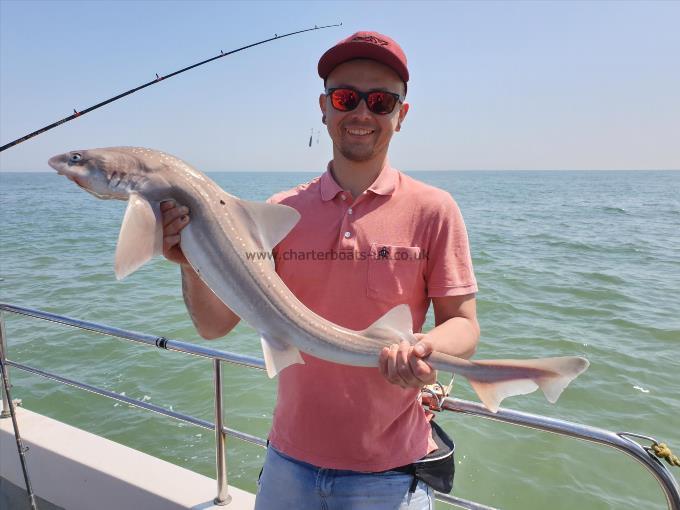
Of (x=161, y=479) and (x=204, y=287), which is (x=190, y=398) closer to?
(x=161, y=479)

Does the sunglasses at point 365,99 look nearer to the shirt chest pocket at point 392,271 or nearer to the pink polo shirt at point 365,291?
the pink polo shirt at point 365,291

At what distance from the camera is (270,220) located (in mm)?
2250

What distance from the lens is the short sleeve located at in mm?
2328

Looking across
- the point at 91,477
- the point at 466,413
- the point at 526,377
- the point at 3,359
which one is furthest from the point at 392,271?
the point at 3,359

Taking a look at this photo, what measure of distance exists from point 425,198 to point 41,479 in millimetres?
3688

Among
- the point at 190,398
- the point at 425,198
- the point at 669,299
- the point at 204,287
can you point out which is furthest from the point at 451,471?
the point at 669,299

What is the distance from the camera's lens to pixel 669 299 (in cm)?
1321

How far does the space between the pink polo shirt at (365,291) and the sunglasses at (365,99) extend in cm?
36

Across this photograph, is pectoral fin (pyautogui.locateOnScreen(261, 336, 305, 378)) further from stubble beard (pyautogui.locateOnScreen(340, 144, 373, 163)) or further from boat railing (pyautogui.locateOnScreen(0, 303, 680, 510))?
stubble beard (pyautogui.locateOnScreen(340, 144, 373, 163))

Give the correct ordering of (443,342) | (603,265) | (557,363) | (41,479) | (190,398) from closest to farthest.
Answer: (557,363)
(443,342)
(41,479)
(190,398)
(603,265)

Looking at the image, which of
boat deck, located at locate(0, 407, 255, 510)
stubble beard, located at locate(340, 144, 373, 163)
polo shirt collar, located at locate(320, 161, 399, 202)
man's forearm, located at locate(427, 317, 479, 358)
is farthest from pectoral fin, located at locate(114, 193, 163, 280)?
boat deck, located at locate(0, 407, 255, 510)

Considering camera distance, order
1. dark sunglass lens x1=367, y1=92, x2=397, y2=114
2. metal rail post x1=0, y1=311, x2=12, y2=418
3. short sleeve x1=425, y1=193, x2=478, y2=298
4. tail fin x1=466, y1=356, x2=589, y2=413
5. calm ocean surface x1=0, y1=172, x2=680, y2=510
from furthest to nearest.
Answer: calm ocean surface x1=0, y1=172, x2=680, y2=510
metal rail post x1=0, y1=311, x2=12, y2=418
dark sunglass lens x1=367, y1=92, x2=397, y2=114
short sleeve x1=425, y1=193, x2=478, y2=298
tail fin x1=466, y1=356, x2=589, y2=413

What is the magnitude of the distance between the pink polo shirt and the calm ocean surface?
0.51ft

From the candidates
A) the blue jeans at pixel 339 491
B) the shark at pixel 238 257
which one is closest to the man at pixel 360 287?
the blue jeans at pixel 339 491
